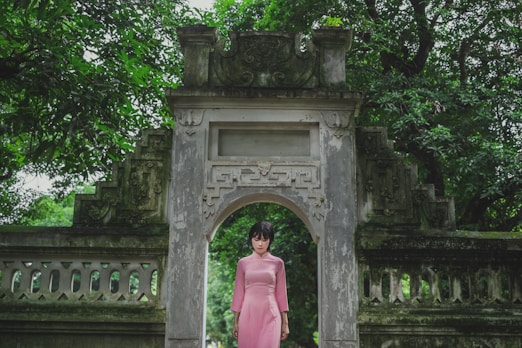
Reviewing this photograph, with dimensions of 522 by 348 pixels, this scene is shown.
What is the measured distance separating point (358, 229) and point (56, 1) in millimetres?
4752

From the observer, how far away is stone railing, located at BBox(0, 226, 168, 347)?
18.7 feet

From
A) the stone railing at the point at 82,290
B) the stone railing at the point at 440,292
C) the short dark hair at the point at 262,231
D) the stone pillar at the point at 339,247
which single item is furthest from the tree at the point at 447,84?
the stone railing at the point at 82,290

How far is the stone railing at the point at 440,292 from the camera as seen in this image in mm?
5656

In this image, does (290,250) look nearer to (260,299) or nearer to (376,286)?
(376,286)

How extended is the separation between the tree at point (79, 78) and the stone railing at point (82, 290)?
1.42m

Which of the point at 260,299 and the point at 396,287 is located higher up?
the point at 396,287

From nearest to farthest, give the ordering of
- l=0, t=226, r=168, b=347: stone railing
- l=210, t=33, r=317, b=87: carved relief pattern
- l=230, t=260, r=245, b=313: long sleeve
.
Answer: l=0, t=226, r=168, b=347: stone railing → l=230, t=260, r=245, b=313: long sleeve → l=210, t=33, r=317, b=87: carved relief pattern

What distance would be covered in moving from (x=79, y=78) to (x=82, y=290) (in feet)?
9.05

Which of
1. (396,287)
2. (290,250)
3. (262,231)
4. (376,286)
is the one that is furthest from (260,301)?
(290,250)

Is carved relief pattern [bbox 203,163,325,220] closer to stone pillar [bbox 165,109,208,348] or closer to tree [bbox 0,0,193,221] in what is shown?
stone pillar [bbox 165,109,208,348]

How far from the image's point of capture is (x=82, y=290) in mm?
5859

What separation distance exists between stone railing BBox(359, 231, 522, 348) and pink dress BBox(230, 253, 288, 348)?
0.90 m

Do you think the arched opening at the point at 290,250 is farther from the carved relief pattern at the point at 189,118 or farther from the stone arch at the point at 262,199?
the carved relief pattern at the point at 189,118

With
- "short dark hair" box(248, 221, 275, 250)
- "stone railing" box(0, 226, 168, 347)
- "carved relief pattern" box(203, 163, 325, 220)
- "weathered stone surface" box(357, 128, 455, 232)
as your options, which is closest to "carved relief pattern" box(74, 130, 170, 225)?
"stone railing" box(0, 226, 168, 347)
